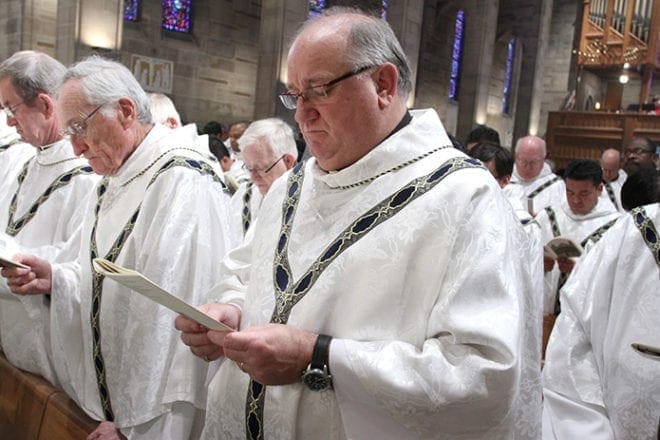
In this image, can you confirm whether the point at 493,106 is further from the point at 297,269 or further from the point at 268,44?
the point at 297,269

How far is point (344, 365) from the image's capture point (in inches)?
55.0

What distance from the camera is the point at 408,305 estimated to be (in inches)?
58.0

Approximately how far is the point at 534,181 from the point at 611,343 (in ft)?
15.1

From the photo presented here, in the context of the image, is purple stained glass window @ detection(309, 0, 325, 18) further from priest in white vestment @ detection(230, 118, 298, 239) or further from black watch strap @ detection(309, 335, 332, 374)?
black watch strap @ detection(309, 335, 332, 374)

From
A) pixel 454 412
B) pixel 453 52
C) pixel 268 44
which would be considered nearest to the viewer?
pixel 454 412

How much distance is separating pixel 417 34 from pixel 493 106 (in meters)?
9.07

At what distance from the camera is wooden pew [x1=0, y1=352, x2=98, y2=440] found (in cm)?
244

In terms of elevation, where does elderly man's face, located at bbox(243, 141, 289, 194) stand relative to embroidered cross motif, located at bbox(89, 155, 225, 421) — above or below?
above

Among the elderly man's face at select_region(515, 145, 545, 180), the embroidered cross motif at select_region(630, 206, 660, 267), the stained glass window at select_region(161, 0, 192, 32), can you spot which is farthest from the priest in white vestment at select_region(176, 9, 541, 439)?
the stained glass window at select_region(161, 0, 192, 32)

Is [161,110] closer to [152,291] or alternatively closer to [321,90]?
[321,90]

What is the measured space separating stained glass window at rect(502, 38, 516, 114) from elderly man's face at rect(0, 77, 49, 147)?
20.9 metres

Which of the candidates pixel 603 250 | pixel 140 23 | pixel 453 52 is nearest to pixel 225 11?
pixel 140 23

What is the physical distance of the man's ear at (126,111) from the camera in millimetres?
2395

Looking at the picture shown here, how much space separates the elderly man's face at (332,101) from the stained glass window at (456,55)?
769 inches
